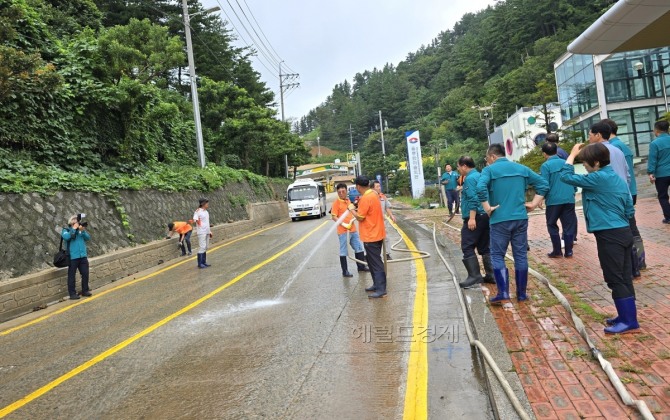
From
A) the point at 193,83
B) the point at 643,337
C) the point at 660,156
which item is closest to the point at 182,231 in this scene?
the point at 193,83

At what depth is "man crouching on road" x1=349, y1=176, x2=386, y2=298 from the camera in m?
7.21

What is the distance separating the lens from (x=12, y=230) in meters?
9.94

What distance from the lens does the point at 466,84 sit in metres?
93.9

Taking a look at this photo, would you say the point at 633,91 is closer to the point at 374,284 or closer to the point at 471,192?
the point at 471,192

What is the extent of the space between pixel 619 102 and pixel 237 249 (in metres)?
27.2

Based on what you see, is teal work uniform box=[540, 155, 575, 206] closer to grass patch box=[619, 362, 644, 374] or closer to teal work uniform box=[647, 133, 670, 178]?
teal work uniform box=[647, 133, 670, 178]

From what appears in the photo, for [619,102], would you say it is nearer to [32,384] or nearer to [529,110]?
[529,110]

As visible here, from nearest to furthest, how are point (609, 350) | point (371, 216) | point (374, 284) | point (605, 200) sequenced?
1. point (609, 350)
2. point (605, 200)
3. point (371, 216)
4. point (374, 284)

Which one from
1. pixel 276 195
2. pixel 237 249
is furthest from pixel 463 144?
pixel 237 249

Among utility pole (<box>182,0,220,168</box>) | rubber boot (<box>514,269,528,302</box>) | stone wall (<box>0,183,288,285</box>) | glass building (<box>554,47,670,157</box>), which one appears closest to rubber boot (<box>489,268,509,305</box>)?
rubber boot (<box>514,269,528,302</box>)

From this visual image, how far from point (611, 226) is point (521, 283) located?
1.55 metres

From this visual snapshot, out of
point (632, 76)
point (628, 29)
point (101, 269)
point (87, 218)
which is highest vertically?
point (632, 76)

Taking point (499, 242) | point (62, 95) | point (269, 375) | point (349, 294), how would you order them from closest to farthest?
point (269, 375), point (499, 242), point (349, 294), point (62, 95)

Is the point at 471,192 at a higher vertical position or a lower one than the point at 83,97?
lower
